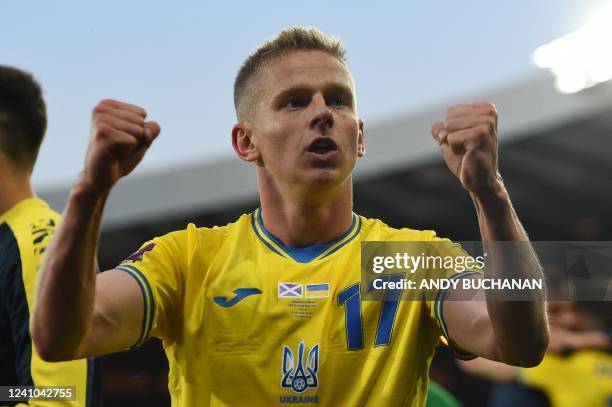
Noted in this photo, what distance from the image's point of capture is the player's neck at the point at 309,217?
2.20 m

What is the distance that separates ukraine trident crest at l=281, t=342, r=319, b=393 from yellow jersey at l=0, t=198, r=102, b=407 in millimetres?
645

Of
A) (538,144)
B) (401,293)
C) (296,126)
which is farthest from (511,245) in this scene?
(538,144)

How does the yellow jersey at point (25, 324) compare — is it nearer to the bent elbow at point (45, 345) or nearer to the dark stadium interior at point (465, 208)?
the bent elbow at point (45, 345)

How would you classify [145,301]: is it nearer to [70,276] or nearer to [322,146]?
[70,276]

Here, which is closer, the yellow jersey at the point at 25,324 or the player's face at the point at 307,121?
the player's face at the point at 307,121

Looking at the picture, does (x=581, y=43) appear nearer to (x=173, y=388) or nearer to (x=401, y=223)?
(x=401, y=223)

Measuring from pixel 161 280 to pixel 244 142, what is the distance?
1.68 feet

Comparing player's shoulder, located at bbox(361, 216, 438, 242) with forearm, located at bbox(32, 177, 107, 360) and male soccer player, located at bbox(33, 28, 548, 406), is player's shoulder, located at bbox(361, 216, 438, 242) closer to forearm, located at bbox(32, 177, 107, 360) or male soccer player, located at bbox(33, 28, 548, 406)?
male soccer player, located at bbox(33, 28, 548, 406)

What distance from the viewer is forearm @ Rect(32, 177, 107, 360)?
1704 mm

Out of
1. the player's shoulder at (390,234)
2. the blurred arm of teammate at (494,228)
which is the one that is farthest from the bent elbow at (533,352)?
the player's shoulder at (390,234)

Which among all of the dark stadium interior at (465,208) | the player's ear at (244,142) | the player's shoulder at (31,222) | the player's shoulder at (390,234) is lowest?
the player's shoulder at (390,234)

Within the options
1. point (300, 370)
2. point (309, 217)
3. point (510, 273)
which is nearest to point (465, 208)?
point (309, 217)

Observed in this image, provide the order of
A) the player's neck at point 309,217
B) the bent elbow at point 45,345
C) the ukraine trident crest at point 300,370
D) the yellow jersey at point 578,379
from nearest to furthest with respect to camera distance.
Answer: the bent elbow at point 45,345
the ukraine trident crest at point 300,370
the player's neck at point 309,217
the yellow jersey at point 578,379

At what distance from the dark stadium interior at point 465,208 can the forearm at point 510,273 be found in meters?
9.48
